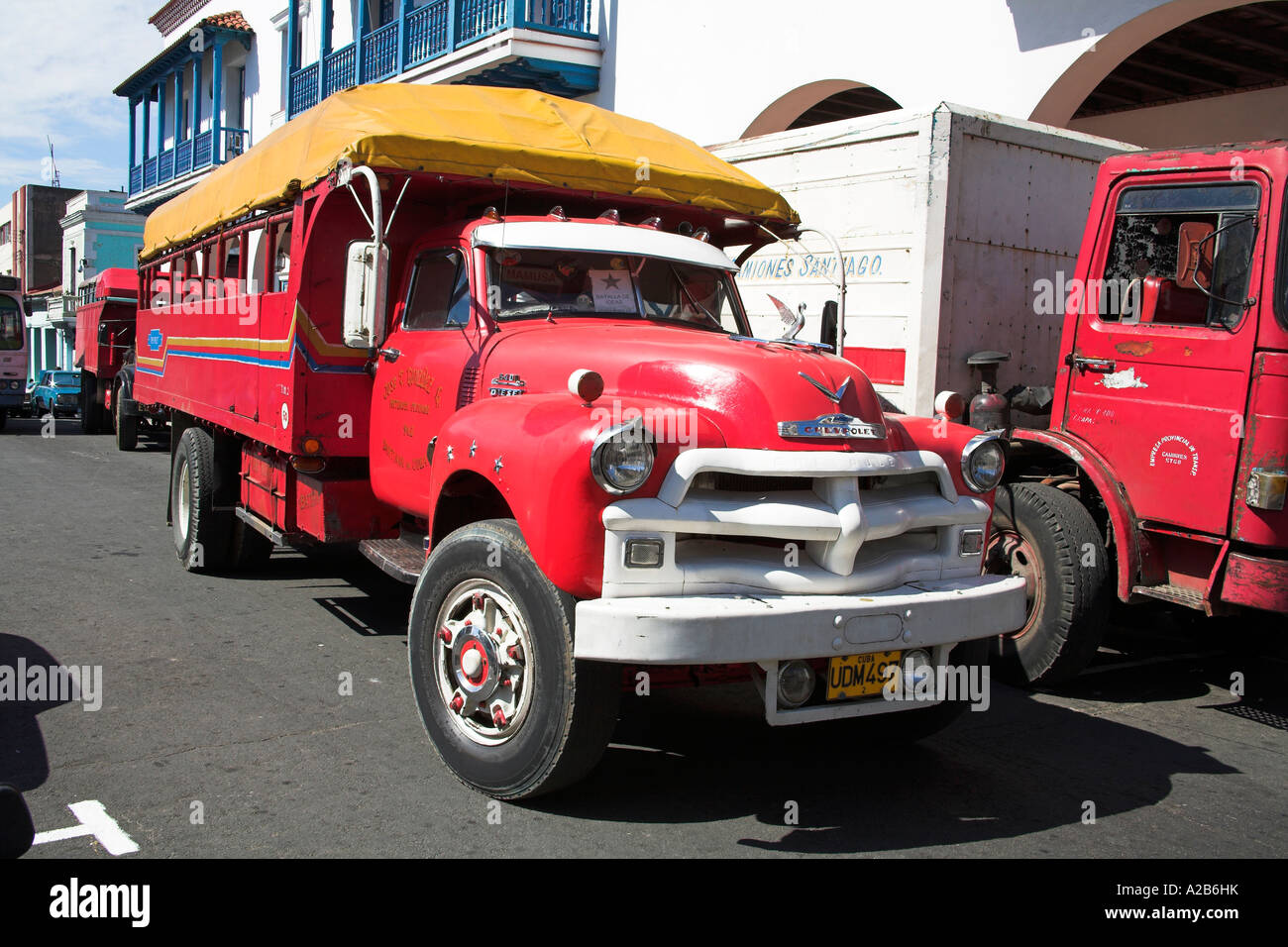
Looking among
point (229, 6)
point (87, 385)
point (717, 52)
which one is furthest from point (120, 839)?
point (229, 6)

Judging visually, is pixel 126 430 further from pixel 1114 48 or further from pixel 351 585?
pixel 1114 48

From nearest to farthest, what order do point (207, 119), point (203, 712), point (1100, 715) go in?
point (203, 712), point (1100, 715), point (207, 119)

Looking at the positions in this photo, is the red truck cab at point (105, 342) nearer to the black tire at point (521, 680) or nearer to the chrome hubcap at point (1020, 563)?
the chrome hubcap at point (1020, 563)

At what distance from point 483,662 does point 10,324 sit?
75.0 ft

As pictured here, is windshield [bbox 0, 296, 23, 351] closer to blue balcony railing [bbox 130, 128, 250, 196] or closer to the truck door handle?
blue balcony railing [bbox 130, 128, 250, 196]

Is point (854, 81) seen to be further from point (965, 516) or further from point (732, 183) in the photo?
point (965, 516)

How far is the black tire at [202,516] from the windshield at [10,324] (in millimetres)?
17445

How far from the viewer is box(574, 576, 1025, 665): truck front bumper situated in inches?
141

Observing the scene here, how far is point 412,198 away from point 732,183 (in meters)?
1.88

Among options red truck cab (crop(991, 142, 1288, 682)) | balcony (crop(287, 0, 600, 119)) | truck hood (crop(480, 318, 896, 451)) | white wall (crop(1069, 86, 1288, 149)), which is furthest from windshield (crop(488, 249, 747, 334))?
balcony (crop(287, 0, 600, 119))

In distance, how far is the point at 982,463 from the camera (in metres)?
4.61

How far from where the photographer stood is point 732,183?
6.74 metres

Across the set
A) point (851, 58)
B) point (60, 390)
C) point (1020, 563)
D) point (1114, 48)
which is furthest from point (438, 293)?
point (60, 390)

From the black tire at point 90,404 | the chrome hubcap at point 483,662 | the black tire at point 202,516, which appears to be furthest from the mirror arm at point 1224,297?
the black tire at point 90,404
